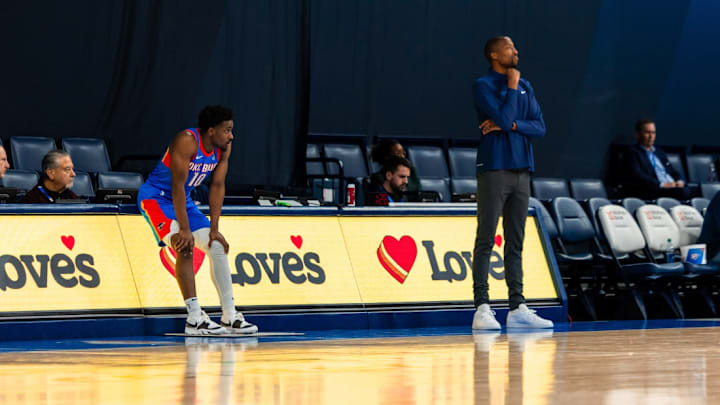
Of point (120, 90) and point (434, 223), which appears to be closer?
point (434, 223)

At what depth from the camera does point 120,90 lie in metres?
10.2

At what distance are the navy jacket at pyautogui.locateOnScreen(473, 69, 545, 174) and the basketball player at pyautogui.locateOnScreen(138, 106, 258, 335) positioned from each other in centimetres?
162

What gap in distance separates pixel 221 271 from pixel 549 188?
6439 mm

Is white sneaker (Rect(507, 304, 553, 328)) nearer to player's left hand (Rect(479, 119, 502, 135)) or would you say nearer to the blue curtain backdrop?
player's left hand (Rect(479, 119, 502, 135))

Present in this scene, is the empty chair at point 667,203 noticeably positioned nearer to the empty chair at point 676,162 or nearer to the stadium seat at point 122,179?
the empty chair at point 676,162

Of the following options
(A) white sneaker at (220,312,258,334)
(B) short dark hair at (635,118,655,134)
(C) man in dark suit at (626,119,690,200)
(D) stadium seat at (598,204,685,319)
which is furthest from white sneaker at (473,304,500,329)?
(B) short dark hair at (635,118,655,134)

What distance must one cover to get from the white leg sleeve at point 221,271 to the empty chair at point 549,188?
601cm

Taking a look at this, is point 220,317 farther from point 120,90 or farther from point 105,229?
point 120,90

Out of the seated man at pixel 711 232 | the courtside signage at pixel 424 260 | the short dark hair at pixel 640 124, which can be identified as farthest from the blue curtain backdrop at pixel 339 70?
the seated man at pixel 711 232

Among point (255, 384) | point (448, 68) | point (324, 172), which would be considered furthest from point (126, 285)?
point (448, 68)

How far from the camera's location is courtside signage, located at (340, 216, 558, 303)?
7.75 metres

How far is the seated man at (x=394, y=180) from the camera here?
29.7 feet

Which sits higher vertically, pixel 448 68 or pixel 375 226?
pixel 448 68

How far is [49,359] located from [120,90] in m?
5.56
